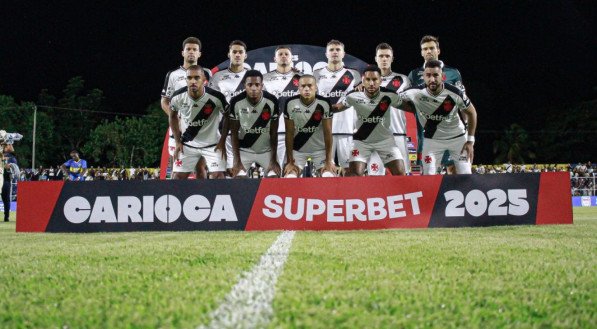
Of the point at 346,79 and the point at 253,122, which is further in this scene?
the point at 346,79

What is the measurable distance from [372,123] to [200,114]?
2.82m

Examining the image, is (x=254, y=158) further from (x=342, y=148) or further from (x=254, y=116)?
(x=342, y=148)

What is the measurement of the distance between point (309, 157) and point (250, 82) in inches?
64.3

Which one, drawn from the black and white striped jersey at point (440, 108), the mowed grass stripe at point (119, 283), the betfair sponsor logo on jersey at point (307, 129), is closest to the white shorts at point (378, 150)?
the black and white striped jersey at point (440, 108)

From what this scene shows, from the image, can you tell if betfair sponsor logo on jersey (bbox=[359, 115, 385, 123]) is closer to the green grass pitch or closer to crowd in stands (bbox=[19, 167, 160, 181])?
the green grass pitch

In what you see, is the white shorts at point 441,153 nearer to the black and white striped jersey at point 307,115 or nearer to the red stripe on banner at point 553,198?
the red stripe on banner at point 553,198

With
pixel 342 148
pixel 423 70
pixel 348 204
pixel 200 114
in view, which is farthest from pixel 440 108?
pixel 200 114

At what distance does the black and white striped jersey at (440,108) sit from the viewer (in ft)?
27.5

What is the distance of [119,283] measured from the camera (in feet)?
9.85

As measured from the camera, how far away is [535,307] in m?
2.38

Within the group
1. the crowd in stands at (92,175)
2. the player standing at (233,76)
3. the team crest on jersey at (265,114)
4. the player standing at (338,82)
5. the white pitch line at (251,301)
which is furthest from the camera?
the crowd in stands at (92,175)

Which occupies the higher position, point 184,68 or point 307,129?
point 184,68

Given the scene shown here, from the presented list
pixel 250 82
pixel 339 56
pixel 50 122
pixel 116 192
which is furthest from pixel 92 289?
pixel 50 122

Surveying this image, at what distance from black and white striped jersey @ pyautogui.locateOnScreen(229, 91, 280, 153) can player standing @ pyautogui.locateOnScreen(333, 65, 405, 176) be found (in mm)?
1110
